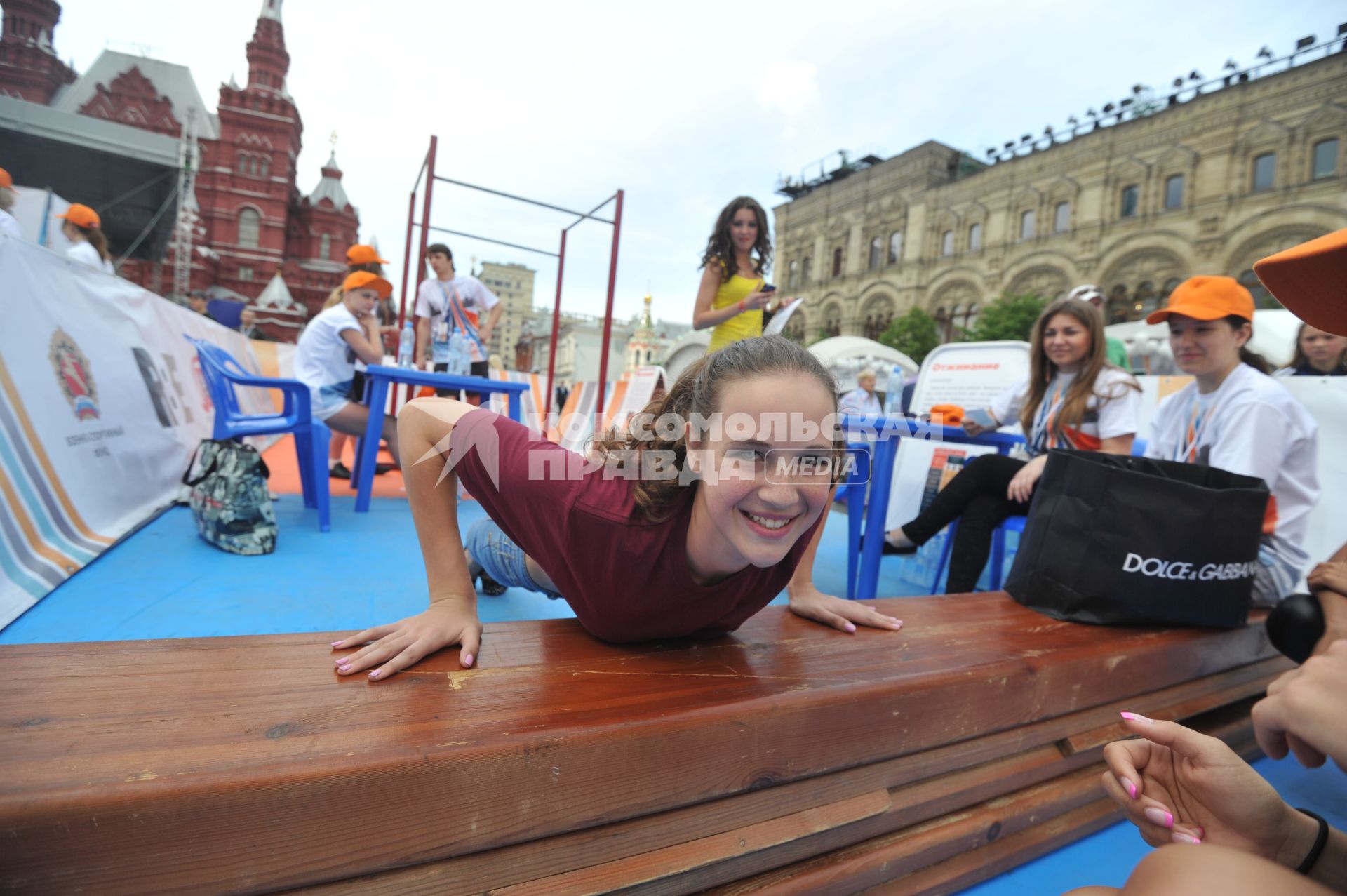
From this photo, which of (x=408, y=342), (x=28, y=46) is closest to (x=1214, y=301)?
(x=408, y=342)

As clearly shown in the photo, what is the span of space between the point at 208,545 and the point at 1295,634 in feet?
13.1

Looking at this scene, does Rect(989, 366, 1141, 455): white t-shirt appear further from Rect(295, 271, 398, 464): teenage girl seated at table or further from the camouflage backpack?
Rect(295, 271, 398, 464): teenage girl seated at table

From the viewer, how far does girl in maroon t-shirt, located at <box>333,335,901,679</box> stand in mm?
1104

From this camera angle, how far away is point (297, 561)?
9.16 ft

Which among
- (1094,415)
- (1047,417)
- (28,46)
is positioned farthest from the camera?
(28,46)

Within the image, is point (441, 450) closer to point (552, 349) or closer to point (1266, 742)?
point (1266, 742)

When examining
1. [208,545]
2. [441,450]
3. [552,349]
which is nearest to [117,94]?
[552,349]

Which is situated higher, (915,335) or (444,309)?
(915,335)

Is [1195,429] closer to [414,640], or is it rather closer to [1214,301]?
[1214,301]

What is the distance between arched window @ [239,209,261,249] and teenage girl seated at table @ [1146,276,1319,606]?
131 feet

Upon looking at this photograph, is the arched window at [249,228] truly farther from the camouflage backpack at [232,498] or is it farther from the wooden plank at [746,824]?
the wooden plank at [746,824]

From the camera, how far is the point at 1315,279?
1.00 m

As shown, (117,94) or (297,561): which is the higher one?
(117,94)

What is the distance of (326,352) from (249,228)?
120 ft
